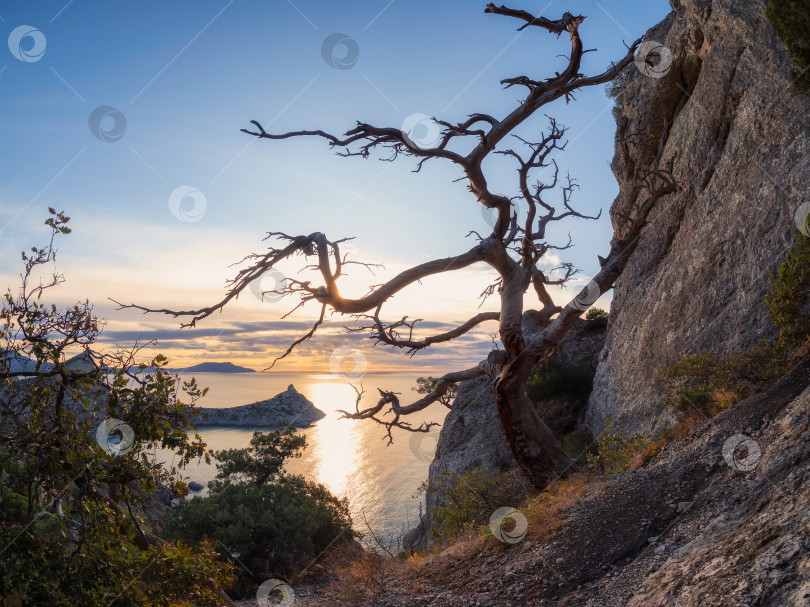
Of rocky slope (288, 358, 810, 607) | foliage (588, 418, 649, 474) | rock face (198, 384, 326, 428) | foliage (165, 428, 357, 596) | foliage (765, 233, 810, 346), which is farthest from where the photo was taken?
rock face (198, 384, 326, 428)

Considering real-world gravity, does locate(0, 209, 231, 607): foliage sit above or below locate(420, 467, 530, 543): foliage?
above

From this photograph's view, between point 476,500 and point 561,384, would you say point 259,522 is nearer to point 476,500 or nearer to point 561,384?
point 476,500

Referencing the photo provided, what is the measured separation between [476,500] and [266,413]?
137 ft

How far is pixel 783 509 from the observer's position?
4.49 m

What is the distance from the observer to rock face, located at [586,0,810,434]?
960cm

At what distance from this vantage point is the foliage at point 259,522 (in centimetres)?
1664

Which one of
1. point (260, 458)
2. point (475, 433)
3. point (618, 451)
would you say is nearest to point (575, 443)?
point (475, 433)

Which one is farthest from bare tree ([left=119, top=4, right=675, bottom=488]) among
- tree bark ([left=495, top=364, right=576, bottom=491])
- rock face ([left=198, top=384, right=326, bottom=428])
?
rock face ([left=198, top=384, right=326, bottom=428])

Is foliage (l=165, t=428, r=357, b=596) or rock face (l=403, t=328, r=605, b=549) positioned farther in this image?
foliage (l=165, t=428, r=357, b=596)

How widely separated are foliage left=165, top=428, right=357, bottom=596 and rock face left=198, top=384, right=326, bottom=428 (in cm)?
2822

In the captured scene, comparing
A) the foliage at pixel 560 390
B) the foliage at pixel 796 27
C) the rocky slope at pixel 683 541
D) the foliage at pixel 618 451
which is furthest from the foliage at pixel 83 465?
the foliage at pixel 560 390

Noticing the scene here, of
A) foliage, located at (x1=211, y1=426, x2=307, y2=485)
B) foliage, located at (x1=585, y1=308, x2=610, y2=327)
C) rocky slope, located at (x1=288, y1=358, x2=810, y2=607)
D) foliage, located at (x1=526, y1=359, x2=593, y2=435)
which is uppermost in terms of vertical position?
foliage, located at (x1=211, y1=426, x2=307, y2=485)

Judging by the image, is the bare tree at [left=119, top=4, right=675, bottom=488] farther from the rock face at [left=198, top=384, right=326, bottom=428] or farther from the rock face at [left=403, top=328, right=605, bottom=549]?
the rock face at [left=198, top=384, right=326, bottom=428]

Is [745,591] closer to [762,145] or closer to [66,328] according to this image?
[66,328]
